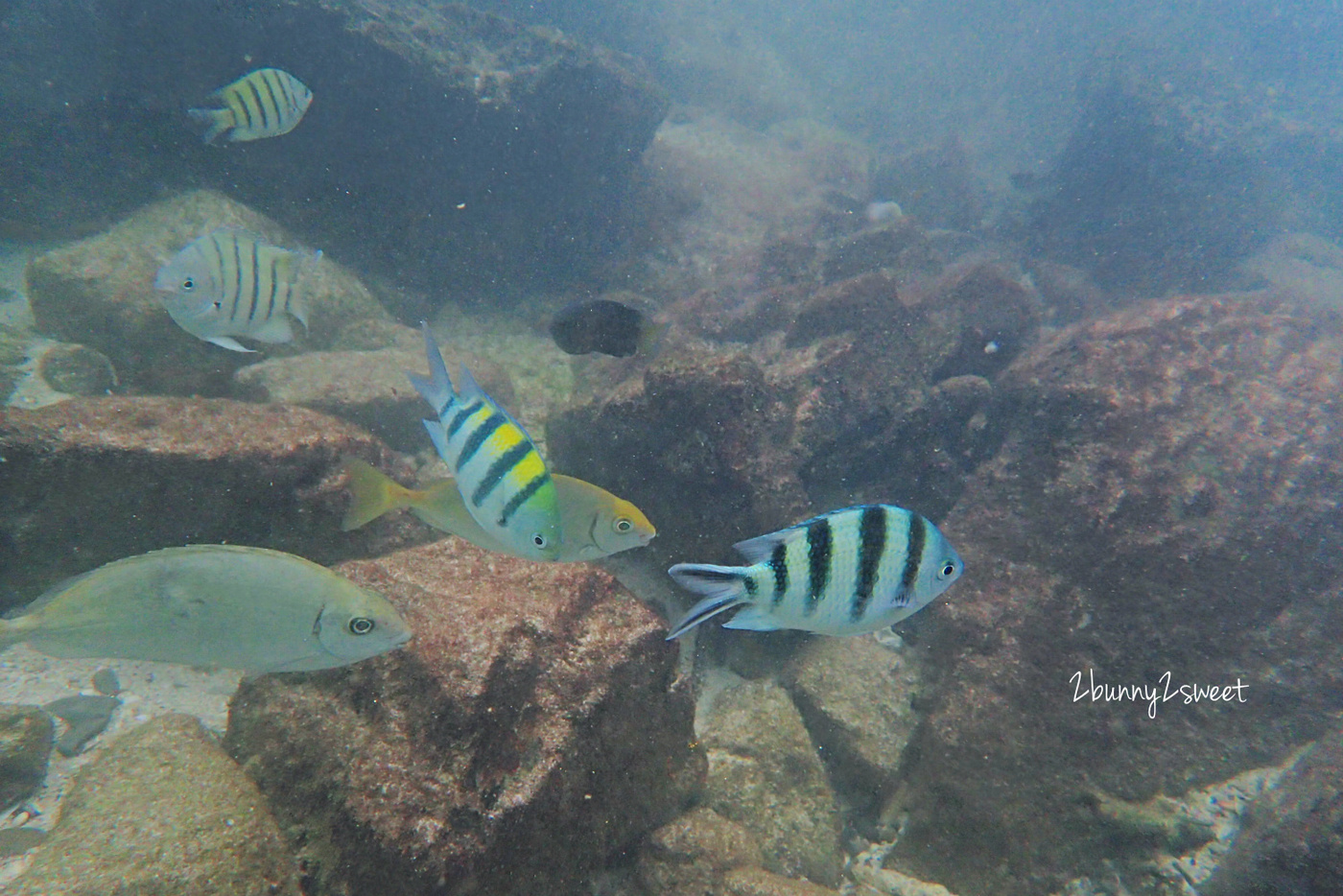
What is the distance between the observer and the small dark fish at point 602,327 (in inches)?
183

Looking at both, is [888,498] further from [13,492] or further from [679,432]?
[13,492]

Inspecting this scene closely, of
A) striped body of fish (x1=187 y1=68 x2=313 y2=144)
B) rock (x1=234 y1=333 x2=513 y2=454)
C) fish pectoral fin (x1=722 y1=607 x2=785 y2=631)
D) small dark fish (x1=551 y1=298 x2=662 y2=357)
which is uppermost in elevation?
striped body of fish (x1=187 y1=68 x2=313 y2=144)

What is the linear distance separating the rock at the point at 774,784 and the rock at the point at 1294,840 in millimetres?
2393

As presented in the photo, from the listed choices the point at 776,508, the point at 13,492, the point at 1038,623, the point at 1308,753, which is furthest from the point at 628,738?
the point at 1308,753

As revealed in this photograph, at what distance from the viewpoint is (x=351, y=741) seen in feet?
8.51

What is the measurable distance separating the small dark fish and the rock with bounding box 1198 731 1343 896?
5.44 meters

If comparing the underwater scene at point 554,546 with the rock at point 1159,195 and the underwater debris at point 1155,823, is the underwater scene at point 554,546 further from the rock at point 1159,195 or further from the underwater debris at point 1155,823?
the rock at point 1159,195

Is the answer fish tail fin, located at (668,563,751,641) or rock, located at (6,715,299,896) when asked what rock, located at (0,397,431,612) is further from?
fish tail fin, located at (668,563,751,641)

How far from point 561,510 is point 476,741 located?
1.46 meters

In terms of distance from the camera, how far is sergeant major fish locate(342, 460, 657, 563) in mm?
2205

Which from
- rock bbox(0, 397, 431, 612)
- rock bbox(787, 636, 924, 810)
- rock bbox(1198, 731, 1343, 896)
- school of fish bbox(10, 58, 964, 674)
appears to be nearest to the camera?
school of fish bbox(10, 58, 964, 674)

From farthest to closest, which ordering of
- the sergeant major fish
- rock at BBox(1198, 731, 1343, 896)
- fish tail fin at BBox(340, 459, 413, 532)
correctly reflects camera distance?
Result: rock at BBox(1198, 731, 1343, 896) < fish tail fin at BBox(340, 459, 413, 532) < the sergeant major fish

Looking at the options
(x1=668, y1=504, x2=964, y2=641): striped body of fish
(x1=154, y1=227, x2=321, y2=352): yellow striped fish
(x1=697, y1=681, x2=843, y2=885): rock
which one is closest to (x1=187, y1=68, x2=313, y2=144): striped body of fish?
(x1=154, y1=227, x2=321, y2=352): yellow striped fish

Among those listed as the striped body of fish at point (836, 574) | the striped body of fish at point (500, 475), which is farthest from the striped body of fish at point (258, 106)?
the striped body of fish at point (836, 574)
